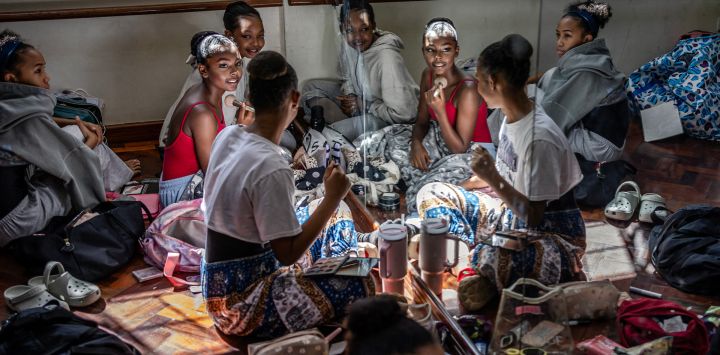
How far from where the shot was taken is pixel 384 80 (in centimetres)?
289

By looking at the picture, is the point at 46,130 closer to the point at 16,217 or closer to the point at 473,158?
the point at 16,217

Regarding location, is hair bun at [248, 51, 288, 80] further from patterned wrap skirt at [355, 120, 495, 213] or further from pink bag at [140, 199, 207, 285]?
pink bag at [140, 199, 207, 285]

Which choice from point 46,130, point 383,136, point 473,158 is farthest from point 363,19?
point 46,130

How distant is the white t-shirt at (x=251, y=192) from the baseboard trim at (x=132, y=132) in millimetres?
2293

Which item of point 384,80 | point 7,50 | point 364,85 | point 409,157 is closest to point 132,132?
point 7,50

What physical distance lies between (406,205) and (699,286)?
102 cm

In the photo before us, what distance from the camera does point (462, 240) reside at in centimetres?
243

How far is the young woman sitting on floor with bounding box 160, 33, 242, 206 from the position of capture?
316 centimetres

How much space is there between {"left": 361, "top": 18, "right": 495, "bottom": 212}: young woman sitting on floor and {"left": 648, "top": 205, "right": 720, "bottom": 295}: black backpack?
2.65 feet

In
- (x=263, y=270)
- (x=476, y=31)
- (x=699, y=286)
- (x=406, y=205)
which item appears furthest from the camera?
(x=406, y=205)

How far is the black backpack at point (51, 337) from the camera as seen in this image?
7.02ft

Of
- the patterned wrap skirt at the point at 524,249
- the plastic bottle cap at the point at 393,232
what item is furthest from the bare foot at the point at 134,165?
the patterned wrap skirt at the point at 524,249

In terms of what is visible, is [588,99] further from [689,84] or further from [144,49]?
[144,49]

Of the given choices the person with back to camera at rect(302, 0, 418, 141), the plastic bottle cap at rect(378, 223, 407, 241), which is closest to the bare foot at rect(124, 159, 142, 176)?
the person with back to camera at rect(302, 0, 418, 141)
